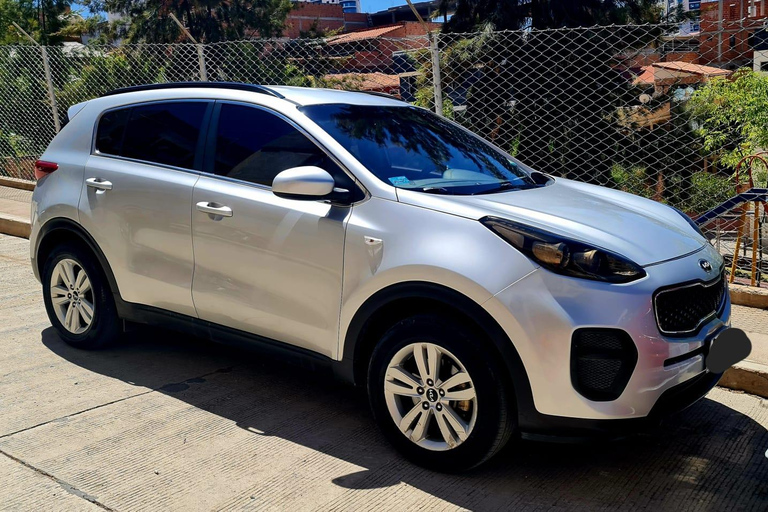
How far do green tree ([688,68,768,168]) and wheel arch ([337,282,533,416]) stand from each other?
6681mm

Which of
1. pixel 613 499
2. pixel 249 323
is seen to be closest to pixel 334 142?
pixel 249 323

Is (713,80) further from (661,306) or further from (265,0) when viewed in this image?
(265,0)

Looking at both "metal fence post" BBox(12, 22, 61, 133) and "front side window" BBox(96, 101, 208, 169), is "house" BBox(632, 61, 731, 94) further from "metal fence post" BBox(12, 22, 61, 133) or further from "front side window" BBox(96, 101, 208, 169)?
"metal fence post" BBox(12, 22, 61, 133)

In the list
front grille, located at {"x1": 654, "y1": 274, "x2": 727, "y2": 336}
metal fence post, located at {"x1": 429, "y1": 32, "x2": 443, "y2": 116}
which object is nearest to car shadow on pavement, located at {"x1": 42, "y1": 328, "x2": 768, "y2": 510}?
front grille, located at {"x1": 654, "y1": 274, "x2": 727, "y2": 336}

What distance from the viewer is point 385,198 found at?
12.0 ft

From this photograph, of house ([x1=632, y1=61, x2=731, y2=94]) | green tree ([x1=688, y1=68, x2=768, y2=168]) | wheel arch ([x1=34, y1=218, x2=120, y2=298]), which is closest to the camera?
wheel arch ([x1=34, y1=218, x2=120, y2=298])

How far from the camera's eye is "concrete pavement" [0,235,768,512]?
3340mm

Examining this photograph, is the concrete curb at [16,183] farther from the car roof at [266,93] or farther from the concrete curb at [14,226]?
the car roof at [266,93]

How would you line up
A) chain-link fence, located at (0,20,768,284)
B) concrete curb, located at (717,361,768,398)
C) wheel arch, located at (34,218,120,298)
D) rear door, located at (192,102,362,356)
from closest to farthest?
rear door, located at (192,102,362,356) < concrete curb, located at (717,361,768,398) < wheel arch, located at (34,218,120,298) < chain-link fence, located at (0,20,768,284)

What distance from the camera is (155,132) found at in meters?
4.72

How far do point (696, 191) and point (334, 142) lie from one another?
6.09 meters

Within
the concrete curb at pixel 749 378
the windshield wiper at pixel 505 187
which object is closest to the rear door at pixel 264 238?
the windshield wiper at pixel 505 187

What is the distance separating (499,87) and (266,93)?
6.99 meters

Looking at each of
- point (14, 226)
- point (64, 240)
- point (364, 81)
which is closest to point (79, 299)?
point (64, 240)
